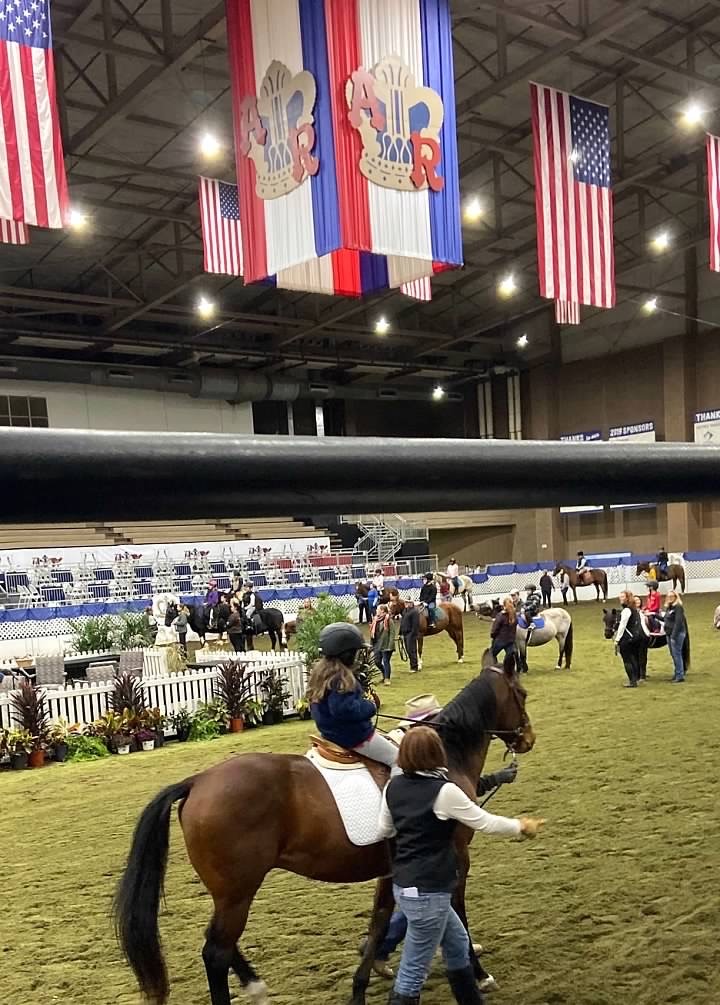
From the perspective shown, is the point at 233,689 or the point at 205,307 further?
the point at 205,307

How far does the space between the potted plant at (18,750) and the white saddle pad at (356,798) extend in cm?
740

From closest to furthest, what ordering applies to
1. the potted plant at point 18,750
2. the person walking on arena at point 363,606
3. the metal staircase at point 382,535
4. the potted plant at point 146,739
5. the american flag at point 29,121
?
the american flag at point 29,121 → the potted plant at point 18,750 → the potted plant at point 146,739 → the person walking on arena at point 363,606 → the metal staircase at point 382,535

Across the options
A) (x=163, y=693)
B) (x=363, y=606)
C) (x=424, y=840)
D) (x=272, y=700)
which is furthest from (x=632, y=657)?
(x=363, y=606)

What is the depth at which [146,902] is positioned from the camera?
3.64 meters

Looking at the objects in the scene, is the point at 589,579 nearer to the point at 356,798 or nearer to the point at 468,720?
the point at 468,720

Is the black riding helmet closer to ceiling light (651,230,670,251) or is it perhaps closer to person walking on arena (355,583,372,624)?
person walking on arena (355,583,372,624)

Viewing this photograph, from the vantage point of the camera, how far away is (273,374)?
3562 centimetres

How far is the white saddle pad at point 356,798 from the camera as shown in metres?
4.04

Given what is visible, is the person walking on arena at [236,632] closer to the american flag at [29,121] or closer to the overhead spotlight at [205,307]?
the american flag at [29,121]

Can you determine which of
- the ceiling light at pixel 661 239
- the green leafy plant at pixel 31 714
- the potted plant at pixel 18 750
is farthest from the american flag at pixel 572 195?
the potted plant at pixel 18 750

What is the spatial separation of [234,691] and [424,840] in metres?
8.73

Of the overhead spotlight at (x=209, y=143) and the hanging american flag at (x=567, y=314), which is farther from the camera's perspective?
the hanging american flag at (x=567, y=314)

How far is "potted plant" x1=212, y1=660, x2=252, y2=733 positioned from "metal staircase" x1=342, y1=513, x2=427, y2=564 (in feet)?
67.0

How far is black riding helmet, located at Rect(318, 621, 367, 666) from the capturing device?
4.25 meters
